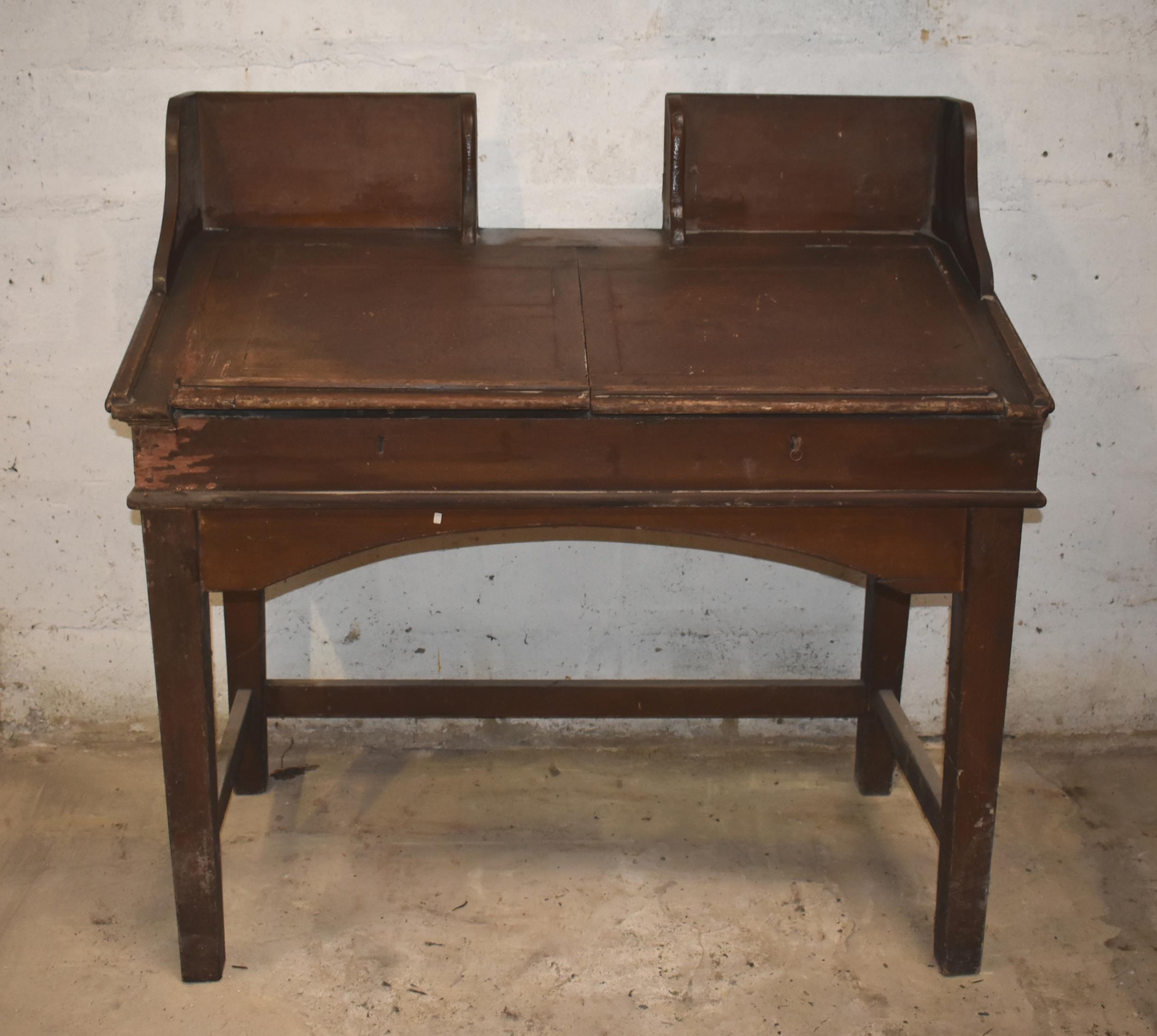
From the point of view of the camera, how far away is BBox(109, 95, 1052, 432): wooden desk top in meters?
1.89

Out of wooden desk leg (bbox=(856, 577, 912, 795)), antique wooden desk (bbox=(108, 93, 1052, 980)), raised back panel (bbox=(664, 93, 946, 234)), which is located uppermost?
raised back panel (bbox=(664, 93, 946, 234))

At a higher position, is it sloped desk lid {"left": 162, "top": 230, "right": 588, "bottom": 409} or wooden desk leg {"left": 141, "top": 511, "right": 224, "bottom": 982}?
sloped desk lid {"left": 162, "top": 230, "right": 588, "bottom": 409}

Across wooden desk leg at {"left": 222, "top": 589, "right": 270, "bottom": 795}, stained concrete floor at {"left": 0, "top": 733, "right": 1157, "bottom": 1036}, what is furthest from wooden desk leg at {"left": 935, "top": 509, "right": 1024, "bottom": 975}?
wooden desk leg at {"left": 222, "top": 589, "right": 270, "bottom": 795}

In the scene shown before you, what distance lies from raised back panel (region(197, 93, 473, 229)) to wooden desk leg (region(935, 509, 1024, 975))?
1.20m

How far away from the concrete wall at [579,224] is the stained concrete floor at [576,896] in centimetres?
24

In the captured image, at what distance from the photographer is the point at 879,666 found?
2.74 m

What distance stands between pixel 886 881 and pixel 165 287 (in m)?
1.85

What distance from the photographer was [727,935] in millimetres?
2311

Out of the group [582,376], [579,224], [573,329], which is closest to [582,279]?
[573,329]

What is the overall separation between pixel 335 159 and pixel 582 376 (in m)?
0.88

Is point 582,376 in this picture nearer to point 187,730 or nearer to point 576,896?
point 187,730

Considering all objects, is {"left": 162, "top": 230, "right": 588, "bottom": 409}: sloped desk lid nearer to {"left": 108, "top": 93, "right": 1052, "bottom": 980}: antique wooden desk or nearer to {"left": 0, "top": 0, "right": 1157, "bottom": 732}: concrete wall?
{"left": 108, "top": 93, "right": 1052, "bottom": 980}: antique wooden desk

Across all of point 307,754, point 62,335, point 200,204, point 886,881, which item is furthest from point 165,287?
point 886,881

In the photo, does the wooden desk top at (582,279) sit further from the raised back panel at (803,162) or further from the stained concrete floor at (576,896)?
the stained concrete floor at (576,896)
